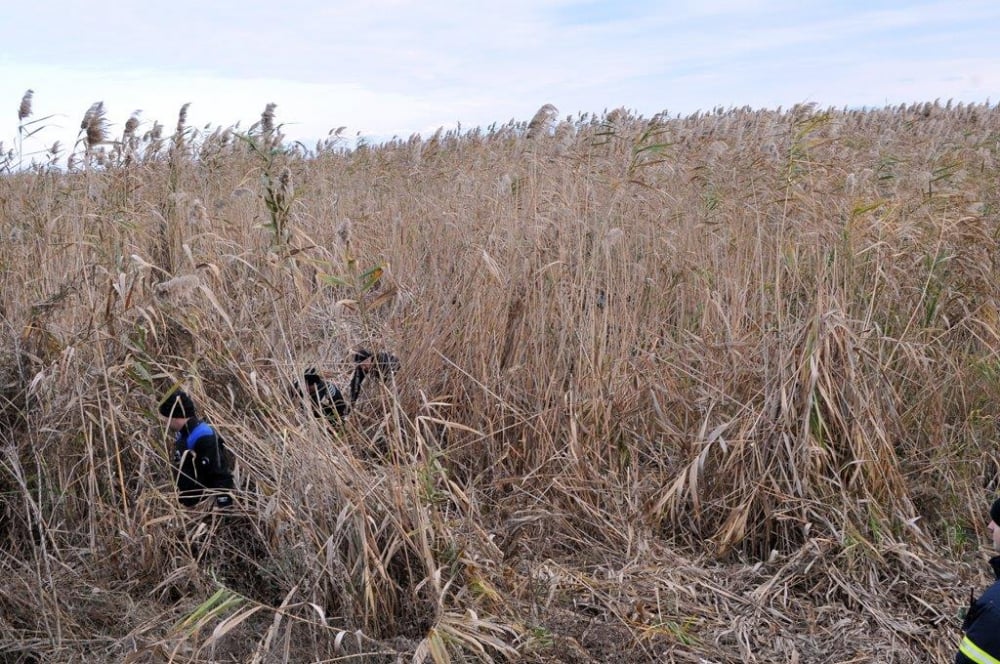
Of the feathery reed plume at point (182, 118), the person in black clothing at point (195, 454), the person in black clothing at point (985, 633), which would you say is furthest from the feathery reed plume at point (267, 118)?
the person in black clothing at point (985, 633)

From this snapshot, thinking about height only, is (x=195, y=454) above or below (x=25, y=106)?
below

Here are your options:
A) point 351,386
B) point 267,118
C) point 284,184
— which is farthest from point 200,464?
point 267,118

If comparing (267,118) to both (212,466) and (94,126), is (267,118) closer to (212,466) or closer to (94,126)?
(94,126)

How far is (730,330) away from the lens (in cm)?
375

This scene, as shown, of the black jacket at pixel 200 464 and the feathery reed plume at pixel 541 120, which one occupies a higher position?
the feathery reed plume at pixel 541 120

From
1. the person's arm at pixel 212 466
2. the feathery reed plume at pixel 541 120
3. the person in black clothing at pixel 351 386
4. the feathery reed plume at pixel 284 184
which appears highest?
the feathery reed plume at pixel 541 120

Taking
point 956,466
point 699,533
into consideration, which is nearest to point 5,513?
point 699,533

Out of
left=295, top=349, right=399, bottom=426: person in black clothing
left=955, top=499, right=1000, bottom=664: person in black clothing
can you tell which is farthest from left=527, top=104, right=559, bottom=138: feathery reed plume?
left=955, top=499, right=1000, bottom=664: person in black clothing

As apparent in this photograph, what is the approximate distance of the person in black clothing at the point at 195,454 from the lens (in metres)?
3.13

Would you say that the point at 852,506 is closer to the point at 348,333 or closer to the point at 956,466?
the point at 956,466

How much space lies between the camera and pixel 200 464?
3.18 metres

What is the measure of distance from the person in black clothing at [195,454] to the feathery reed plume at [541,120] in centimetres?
263

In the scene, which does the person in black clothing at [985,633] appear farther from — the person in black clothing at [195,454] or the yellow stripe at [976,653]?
the person in black clothing at [195,454]

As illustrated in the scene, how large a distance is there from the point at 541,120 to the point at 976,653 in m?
3.78
